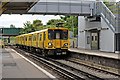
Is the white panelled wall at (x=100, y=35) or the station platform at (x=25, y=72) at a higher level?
the white panelled wall at (x=100, y=35)

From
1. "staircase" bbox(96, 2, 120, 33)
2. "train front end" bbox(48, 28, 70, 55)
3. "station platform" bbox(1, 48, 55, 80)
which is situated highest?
"staircase" bbox(96, 2, 120, 33)

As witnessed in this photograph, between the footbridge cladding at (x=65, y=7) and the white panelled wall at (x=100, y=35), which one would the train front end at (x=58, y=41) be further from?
the footbridge cladding at (x=65, y=7)

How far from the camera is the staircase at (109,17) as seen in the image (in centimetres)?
3592

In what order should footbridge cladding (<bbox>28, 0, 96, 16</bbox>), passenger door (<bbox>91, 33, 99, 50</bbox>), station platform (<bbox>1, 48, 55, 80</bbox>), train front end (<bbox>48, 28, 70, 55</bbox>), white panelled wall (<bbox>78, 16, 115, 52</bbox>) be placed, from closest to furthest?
station platform (<bbox>1, 48, 55, 80</bbox>), train front end (<bbox>48, 28, 70, 55</bbox>), white panelled wall (<bbox>78, 16, 115, 52</bbox>), footbridge cladding (<bbox>28, 0, 96, 16</bbox>), passenger door (<bbox>91, 33, 99, 50</bbox>)

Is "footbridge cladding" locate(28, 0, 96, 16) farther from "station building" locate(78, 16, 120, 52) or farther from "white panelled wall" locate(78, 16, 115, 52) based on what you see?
"white panelled wall" locate(78, 16, 115, 52)

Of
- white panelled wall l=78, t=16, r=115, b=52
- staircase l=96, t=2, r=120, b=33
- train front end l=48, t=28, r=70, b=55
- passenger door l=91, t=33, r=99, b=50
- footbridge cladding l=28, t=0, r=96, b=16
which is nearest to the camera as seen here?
train front end l=48, t=28, r=70, b=55

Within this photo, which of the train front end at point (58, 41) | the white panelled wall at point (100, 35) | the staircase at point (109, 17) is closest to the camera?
the train front end at point (58, 41)

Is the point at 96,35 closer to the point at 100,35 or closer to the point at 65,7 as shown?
the point at 100,35

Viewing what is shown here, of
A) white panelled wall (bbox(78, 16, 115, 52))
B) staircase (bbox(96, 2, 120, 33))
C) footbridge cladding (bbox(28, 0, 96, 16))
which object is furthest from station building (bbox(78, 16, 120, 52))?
footbridge cladding (bbox(28, 0, 96, 16))

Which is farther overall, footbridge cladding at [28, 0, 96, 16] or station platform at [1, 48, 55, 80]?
footbridge cladding at [28, 0, 96, 16]

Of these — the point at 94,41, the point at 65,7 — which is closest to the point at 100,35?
the point at 94,41

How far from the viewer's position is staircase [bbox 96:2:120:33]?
35.9 m

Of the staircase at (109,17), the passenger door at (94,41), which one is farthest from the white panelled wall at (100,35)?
the passenger door at (94,41)

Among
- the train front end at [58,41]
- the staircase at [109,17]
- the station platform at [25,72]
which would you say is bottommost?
the station platform at [25,72]
